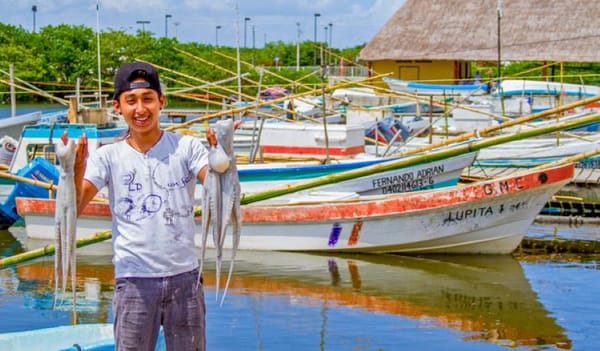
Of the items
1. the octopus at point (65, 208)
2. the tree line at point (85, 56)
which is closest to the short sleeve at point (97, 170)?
the octopus at point (65, 208)

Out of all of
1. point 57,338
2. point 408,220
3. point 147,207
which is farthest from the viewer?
point 408,220

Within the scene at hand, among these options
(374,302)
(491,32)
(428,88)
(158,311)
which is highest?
(491,32)

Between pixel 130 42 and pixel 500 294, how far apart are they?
51510 mm

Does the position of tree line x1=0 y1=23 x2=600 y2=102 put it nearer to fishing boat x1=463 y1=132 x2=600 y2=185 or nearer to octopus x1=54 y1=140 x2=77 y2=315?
fishing boat x1=463 y1=132 x2=600 y2=185

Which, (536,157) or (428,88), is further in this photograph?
(428,88)

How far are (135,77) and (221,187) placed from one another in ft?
2.06

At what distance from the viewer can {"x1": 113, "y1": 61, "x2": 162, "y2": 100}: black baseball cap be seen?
4.46 meters

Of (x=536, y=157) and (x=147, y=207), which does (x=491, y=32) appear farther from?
(x=147, y=207)

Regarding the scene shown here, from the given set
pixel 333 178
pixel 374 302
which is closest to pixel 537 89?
pixel 374 302

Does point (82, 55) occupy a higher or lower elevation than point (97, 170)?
higher

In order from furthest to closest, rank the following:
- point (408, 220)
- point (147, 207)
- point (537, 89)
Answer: point (537, 89) < point (408, 220) < point (147, 207)

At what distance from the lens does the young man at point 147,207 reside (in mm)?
4430

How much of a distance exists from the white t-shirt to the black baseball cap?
259 millimetres

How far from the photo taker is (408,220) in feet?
43.3
